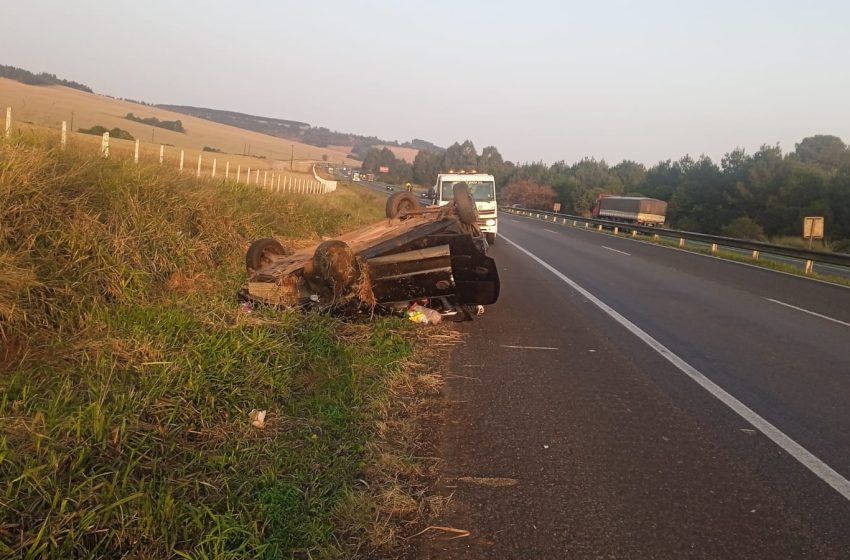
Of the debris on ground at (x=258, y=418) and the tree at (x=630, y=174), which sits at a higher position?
the tree at (x=630, y=174)

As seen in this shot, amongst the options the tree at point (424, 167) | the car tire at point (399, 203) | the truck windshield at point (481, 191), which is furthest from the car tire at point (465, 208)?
the tree at point (424, 167)

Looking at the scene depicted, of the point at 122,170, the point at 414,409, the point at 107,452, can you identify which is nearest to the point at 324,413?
the point at 414,409

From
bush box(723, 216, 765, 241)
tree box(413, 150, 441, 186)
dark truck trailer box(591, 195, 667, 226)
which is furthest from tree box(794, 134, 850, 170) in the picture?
tree box(413, 150, 441, 186)

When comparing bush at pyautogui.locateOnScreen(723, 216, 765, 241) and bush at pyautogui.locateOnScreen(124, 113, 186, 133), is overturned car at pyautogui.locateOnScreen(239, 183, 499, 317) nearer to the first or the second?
bush at pyautogui.locateOnScreen(723, 216, 765, 241)

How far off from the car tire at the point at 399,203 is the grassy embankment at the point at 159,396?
189 inches

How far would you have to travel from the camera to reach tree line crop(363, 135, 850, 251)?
44250 mm

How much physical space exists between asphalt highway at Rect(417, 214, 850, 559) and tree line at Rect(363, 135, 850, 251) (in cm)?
1906

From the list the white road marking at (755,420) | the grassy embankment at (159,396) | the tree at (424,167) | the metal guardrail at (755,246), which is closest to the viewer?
the grassy embankment at (159,396)

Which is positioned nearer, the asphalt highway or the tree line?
the asphalt highway

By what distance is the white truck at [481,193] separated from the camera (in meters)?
21.3

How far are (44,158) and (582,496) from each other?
6109 mm

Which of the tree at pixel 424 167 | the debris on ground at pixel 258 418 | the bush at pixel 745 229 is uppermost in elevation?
the tree at pixel 424 167

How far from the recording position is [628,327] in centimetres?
895

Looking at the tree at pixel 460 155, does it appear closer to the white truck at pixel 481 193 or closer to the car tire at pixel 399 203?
the white truck at pixel 481 193
